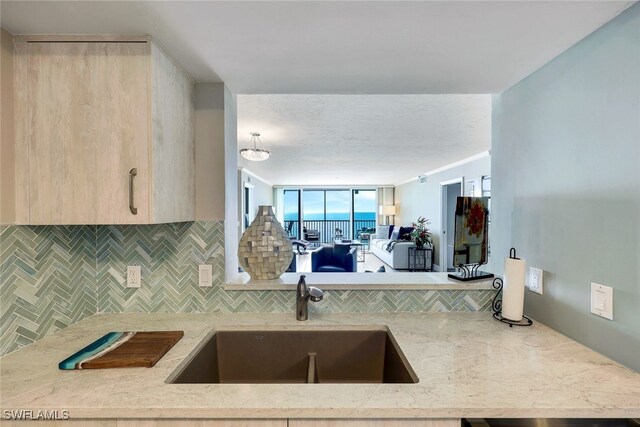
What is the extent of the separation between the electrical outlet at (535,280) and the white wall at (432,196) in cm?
385

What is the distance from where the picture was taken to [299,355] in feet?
4.60

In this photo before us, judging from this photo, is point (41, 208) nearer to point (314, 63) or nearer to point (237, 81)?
point (237, 81)

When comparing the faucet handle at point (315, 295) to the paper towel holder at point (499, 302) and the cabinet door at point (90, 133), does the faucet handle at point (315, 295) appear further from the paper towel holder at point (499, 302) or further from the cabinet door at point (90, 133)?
the paper towel holder at point (499, 302)

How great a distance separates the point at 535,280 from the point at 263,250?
1.38 meters

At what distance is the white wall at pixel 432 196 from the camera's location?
5218mm

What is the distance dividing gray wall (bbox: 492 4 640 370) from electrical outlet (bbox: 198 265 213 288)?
5.42 feet

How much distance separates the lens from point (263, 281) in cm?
164

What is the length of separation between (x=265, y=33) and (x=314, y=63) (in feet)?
0.95

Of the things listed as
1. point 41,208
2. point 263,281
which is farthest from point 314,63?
point 41,208

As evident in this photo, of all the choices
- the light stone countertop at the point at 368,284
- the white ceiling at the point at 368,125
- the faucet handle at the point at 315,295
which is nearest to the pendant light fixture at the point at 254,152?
the white ceiling at the point at 368,125

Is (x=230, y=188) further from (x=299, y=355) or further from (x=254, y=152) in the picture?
(x=254, y=152)

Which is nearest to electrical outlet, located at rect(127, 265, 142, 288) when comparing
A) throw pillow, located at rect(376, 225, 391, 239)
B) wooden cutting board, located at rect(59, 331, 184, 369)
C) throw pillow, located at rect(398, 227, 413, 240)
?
wooden cutting board, located at rect(59, 331, 184, 369)

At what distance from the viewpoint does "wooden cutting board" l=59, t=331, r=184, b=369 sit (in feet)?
3.43

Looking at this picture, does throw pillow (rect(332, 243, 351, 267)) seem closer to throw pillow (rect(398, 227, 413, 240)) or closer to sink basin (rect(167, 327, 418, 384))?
sink basin (rect(167, 327, 418, 384))
